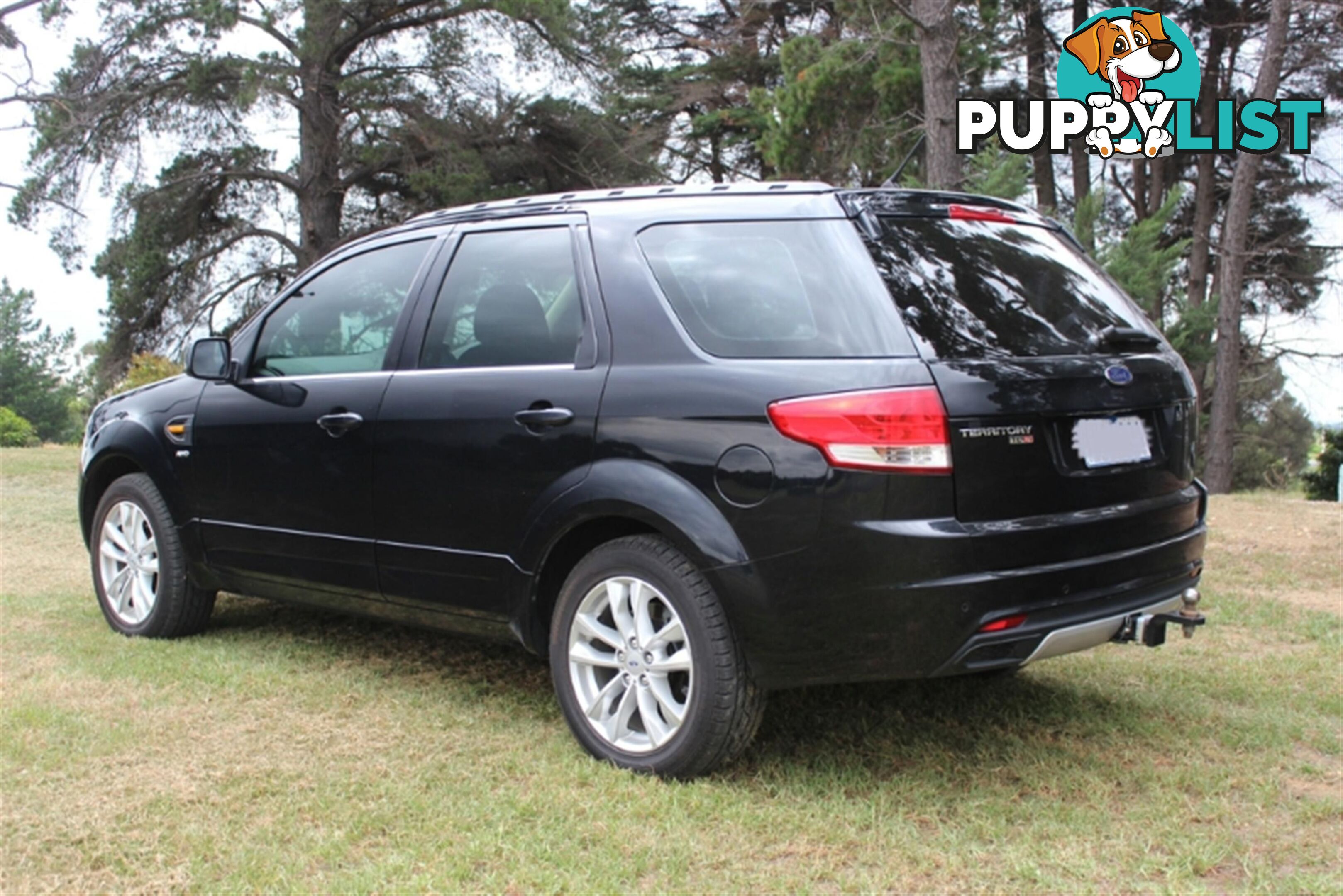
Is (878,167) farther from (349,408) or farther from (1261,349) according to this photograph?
(349,408)

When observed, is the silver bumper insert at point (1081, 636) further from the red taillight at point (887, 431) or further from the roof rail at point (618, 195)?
the roof rail at point (618, 195)

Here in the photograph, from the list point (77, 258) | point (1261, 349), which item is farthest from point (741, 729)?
point (1261, 349)

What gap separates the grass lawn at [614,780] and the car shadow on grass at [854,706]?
0.01 metres

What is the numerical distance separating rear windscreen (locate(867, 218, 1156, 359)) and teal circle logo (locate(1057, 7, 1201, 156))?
12.4m

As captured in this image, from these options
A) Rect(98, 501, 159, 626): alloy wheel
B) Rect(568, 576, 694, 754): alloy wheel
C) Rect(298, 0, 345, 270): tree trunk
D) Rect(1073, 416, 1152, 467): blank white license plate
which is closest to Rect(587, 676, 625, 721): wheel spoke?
Rect(568, 576, 694, 754): alloy wheel

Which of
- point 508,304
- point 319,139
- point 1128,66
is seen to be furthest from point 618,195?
point 319,139

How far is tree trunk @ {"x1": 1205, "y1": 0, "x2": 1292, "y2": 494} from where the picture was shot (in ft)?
59.0

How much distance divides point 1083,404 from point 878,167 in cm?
1540

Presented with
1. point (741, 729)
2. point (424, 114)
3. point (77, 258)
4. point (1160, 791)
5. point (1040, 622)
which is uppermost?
point (424, 114)

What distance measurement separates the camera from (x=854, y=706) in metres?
4.44

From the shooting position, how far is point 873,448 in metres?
Result: 3.27

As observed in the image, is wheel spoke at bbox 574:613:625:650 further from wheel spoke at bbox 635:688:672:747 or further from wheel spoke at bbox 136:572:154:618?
wheel spoke at bbox 136:572:154:618

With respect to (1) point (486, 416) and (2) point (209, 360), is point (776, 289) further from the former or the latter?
(2) point (209, 360)

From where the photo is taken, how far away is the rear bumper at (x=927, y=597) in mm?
3258
